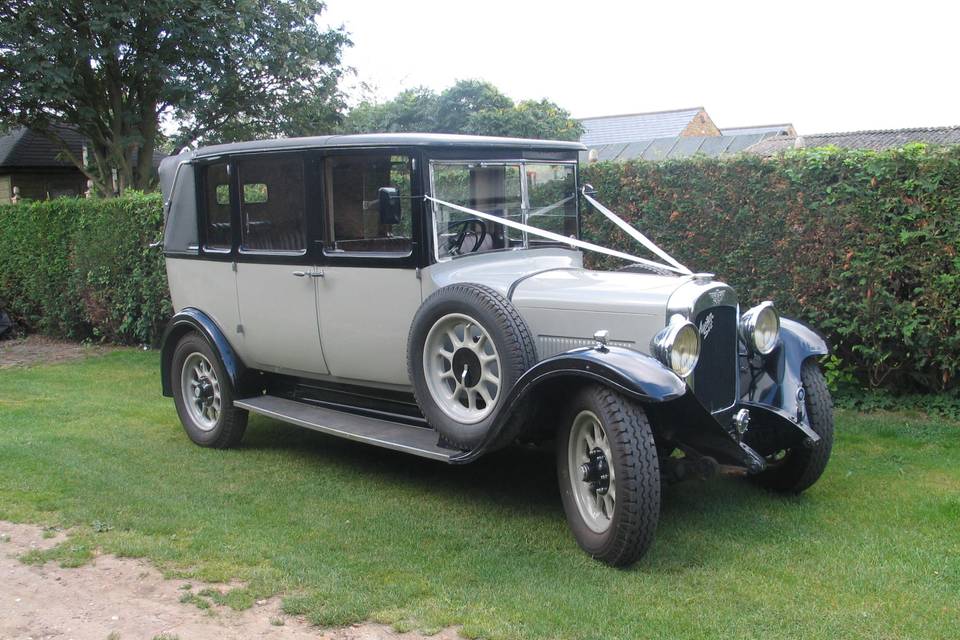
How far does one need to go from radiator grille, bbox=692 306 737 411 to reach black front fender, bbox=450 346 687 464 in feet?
1.72

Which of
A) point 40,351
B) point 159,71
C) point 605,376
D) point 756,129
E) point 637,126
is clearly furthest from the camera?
point 756,129

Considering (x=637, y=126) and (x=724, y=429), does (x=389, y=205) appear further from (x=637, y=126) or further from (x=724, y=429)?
A: (x=637, y=126)

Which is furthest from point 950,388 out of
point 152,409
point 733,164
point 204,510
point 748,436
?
point 152,409

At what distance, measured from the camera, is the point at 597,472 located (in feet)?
14.5

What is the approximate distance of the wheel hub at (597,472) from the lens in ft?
14.5

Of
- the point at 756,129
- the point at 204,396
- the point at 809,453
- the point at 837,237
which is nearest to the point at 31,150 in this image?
the point at 204,396

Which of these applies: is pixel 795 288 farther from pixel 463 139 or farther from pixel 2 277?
pixel 2 277

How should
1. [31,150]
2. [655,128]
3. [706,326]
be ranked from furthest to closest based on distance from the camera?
[655,128] → [31,150] → [706,326]

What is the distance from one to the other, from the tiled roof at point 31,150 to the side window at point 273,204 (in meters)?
20.8

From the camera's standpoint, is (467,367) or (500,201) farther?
(500,201)

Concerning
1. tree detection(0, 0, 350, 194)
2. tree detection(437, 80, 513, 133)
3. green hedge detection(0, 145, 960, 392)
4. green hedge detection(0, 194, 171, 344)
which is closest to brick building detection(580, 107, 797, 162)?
tree detection(437, 80, 513, 133)

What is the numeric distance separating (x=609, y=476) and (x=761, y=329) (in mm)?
1397

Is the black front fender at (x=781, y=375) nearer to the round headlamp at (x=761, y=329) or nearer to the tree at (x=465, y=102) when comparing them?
the round headlamp at (x=761, y=329)

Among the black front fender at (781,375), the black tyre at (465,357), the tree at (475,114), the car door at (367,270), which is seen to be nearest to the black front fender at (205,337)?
the car door at (367,270)
